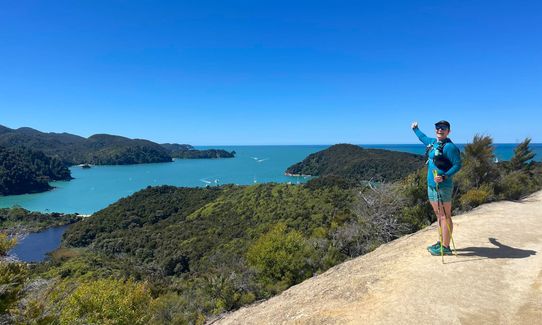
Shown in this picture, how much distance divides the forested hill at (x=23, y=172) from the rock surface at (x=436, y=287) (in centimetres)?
17476

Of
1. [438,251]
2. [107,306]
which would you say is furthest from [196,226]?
[438,251]

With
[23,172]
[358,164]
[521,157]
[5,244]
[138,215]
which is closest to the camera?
[5,244]

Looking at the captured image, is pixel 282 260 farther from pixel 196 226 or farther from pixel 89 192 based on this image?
pixel 89 192

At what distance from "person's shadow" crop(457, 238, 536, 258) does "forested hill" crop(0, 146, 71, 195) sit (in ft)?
578

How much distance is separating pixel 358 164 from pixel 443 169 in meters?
140

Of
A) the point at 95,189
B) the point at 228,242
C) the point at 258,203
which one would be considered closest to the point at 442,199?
the point at 228,242

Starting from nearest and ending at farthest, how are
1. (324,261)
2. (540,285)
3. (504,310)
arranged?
(504,310)
(540,285)
(324,261)

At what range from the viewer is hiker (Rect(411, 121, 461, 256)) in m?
5.14

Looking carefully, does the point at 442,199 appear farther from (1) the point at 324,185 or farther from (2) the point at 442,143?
(1) the point at 324,185

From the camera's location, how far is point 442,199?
5367 mm

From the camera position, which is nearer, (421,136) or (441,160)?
(441,160)

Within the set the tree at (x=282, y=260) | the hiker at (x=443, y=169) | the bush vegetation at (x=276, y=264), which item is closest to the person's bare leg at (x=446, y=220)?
the hiker at (x=443, y=169)

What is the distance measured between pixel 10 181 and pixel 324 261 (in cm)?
17341

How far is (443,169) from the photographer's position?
17.4 ft
